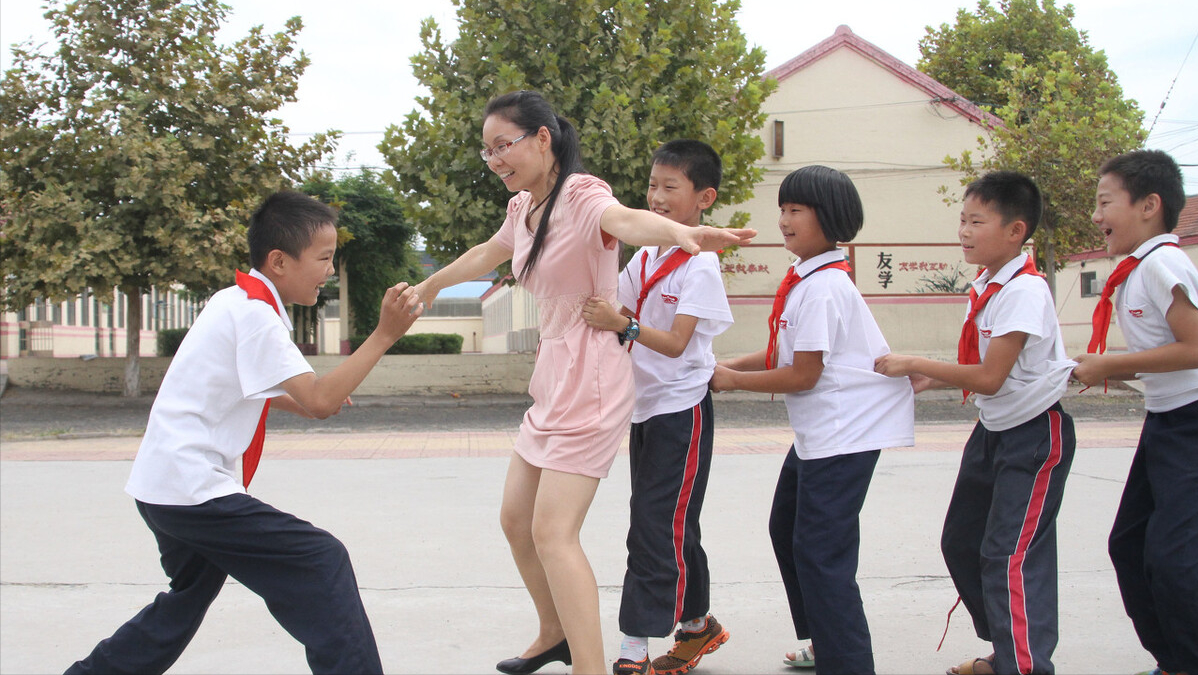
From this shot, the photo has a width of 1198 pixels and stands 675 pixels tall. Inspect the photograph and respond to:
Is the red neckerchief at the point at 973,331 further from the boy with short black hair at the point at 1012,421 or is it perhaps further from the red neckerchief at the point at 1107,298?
the red neckerchief at the point at 1107,298

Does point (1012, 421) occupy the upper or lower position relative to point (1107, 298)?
lower

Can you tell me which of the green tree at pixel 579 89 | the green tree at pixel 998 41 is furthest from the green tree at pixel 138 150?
the green tree at pixel 998 41

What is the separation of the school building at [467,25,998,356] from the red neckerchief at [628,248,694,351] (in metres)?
15.0

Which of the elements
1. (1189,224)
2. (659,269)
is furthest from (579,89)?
(1189,224)

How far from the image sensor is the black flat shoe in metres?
3.24

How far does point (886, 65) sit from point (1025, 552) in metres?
17.6

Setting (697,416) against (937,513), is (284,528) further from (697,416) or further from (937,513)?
(937,513)

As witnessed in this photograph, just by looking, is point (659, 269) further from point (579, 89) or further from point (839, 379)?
point (579, 89)

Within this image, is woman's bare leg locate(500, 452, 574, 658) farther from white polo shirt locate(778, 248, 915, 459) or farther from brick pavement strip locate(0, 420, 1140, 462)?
brick pavement strip locate(0, 420, 1140, 462)

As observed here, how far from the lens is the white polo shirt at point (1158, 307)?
9.40ft

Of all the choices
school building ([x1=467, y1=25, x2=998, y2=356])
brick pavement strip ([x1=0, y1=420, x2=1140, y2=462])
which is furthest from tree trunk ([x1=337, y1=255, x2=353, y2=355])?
brick pavement strip ([x1=0, y1=420, x2=1140, y2=462])

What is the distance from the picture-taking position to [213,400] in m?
2.41

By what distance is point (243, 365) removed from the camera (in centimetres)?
237

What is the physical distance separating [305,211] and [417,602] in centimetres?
216
